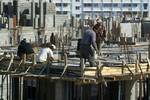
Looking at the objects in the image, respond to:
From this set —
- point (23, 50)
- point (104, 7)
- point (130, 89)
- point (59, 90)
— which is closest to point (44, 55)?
point (23, 50)

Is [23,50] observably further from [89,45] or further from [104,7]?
[104,7]

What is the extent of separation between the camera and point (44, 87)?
17.8 metres

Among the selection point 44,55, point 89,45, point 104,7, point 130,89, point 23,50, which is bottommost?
point 130,89

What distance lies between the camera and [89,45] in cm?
1580

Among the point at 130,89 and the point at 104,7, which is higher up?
the point at 104,7

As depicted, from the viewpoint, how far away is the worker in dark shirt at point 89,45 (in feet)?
51.3

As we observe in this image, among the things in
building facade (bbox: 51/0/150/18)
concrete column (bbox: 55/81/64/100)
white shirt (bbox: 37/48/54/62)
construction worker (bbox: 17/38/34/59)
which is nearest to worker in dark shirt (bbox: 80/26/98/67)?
concrete column (bbox: 55/81/64/100)

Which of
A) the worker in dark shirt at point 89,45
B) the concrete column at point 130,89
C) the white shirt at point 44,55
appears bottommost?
the concrete column at point 130,89

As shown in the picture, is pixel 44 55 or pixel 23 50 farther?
pixel 23 50

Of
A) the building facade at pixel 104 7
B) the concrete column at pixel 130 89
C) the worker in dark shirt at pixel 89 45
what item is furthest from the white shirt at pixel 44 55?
the building facade at pixel 104 7

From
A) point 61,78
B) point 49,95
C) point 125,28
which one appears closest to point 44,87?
point 49,95

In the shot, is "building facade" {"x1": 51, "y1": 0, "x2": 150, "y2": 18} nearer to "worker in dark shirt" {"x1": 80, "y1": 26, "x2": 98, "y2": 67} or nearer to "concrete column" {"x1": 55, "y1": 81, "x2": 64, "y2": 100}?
"concrete column" {"x1": 55, "y1": 81, "x2": 64, "y2": 100}

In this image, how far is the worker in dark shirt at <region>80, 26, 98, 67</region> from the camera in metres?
15.6

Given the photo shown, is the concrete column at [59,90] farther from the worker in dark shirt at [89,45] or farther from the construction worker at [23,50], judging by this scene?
the construction worker at [23,50]
